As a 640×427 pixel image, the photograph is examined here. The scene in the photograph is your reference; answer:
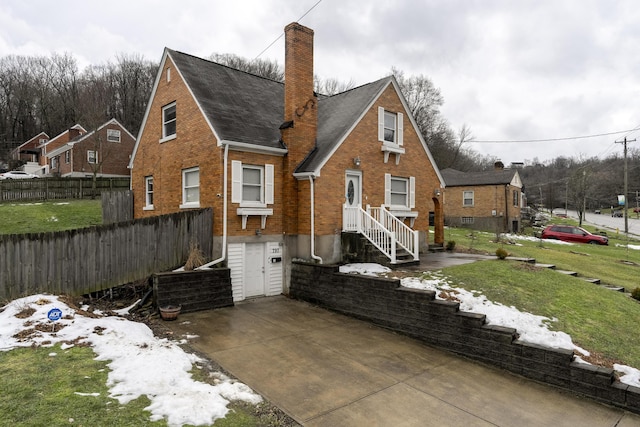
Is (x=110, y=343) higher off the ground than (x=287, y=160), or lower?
lower

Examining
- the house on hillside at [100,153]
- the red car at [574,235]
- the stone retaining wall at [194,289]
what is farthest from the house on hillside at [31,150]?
the red car at [574,235]

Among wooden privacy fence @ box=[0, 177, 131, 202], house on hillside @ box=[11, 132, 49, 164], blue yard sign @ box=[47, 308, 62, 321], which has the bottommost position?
blue yard sign @ box=[47, 308, 62, 321]

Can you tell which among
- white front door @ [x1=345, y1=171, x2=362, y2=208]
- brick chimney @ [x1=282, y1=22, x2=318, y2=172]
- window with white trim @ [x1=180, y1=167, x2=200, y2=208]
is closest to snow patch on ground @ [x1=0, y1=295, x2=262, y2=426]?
window with white trim @ [x1=180, y1=167, x2=200, y2=208]

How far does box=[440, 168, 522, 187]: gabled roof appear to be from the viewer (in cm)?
3372

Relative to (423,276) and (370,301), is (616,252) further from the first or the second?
(370,301)

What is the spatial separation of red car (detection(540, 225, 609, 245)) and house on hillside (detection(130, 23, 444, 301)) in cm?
1979

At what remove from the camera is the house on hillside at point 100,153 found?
124 feet

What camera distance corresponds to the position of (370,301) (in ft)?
31.7

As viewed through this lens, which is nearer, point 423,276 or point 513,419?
point 513,419

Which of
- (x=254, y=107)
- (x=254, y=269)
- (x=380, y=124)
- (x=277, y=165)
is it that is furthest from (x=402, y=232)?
(x=254, y=107)

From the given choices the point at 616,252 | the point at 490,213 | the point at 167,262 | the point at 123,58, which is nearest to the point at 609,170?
the point at 490,213

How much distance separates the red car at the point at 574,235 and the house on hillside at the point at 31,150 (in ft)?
218

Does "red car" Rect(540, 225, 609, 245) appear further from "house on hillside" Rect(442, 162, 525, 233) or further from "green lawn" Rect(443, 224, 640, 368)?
"green lawn" Rect(443, 224, 640, 368)

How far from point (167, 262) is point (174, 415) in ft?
23.4
